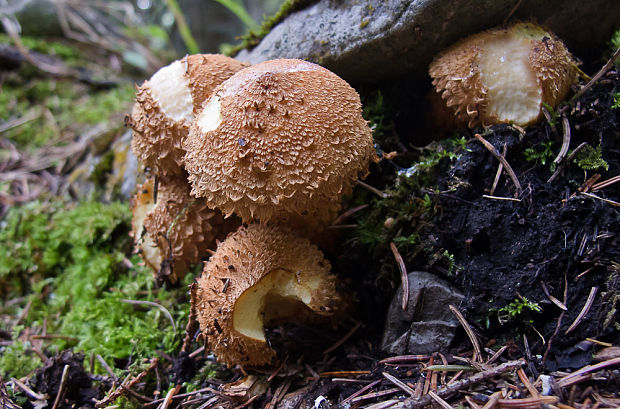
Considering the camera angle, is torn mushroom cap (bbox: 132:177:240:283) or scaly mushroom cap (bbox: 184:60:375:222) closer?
scaly mushroom cap (bbox: 184:60:375:222)

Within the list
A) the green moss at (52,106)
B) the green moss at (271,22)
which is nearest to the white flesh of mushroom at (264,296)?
the green moss at (271,22)

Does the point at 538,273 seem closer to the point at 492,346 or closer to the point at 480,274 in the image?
the point at 480,274

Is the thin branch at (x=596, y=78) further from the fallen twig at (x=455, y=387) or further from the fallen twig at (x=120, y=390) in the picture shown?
the fallen twig at (x=120, y=390)

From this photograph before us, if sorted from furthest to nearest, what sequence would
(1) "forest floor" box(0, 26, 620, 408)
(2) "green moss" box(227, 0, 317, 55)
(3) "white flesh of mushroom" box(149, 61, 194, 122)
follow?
(2) "green moss" box(227, 0, 317, 55) → (3) "white flesh of mushroom" box(149, 61, 194, 122) → (1) "forest floor" box(0, 26, 620, 408)

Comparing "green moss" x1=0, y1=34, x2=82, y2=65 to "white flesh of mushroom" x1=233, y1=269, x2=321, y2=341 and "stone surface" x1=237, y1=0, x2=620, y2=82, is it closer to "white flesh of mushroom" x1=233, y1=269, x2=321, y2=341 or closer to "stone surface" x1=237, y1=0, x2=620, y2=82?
"stone surface" x1=237, y1=0, x2=620, y2=82

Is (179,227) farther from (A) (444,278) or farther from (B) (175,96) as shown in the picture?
(A) (444,278)

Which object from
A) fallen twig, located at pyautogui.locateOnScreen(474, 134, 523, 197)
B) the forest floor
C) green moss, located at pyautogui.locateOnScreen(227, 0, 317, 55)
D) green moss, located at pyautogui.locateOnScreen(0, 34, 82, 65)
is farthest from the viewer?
green moss, located at pyautogui.locateOnScreen(0, 34, 82, 65)

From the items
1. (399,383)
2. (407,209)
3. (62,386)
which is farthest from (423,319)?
(62,386)

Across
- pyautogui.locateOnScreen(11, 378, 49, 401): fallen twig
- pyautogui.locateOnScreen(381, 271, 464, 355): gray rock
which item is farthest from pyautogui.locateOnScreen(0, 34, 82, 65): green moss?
pyautogui.locateOnScreen(381, 271, 464, 355): gray rock
